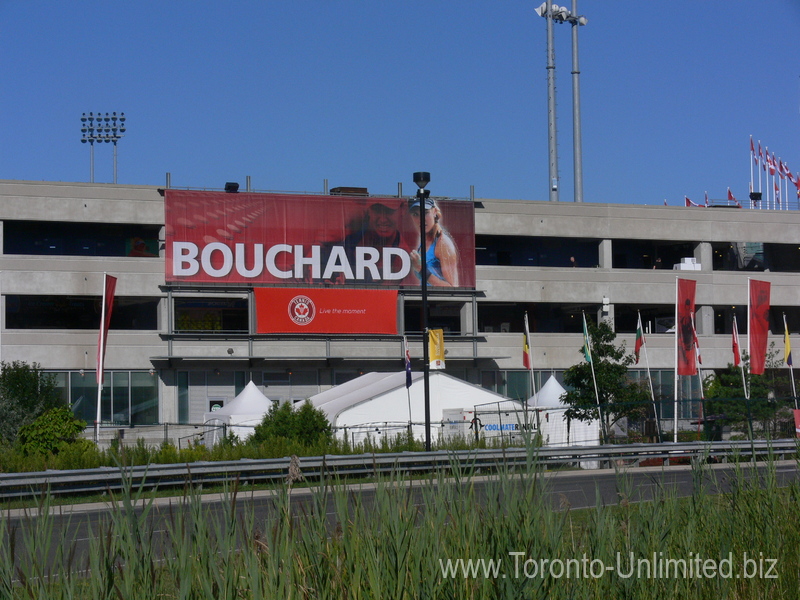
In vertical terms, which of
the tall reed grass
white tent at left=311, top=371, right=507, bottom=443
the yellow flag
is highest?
the yellow flag

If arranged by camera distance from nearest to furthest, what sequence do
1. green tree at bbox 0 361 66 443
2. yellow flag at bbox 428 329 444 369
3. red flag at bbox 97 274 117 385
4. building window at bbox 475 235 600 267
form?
yellow flag at bbox 428 329 444 369, red flag at bbox 97 274 117 385, green tree at bbox 0 361 66 443, building window at bbox 475 235 600 267

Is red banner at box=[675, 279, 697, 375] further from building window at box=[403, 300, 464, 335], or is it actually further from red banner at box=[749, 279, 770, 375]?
building window at box=[403, 300, 464, 335]

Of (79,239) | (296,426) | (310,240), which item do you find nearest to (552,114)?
(310,240)

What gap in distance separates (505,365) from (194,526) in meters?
50.1

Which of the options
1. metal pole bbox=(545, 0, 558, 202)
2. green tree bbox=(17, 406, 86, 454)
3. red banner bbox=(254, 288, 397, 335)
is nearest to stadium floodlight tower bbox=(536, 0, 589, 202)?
metal pole bbox=(545, 0, 558, 202)

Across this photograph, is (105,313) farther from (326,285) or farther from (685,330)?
(685,330)

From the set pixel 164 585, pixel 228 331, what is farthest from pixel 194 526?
pixel 228 331

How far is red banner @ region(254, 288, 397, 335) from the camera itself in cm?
5031

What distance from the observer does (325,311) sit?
5100 cm

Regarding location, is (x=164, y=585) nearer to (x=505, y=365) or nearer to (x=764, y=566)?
(x=764, y=566)

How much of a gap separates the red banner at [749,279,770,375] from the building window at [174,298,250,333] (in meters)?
27.2

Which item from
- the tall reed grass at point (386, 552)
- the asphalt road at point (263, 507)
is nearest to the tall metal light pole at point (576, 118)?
the asphalt road at point (263, 507)

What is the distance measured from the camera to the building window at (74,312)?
4956 cm

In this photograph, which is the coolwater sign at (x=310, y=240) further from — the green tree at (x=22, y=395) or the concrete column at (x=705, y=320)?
the concrete column at (x=705, y=320)
